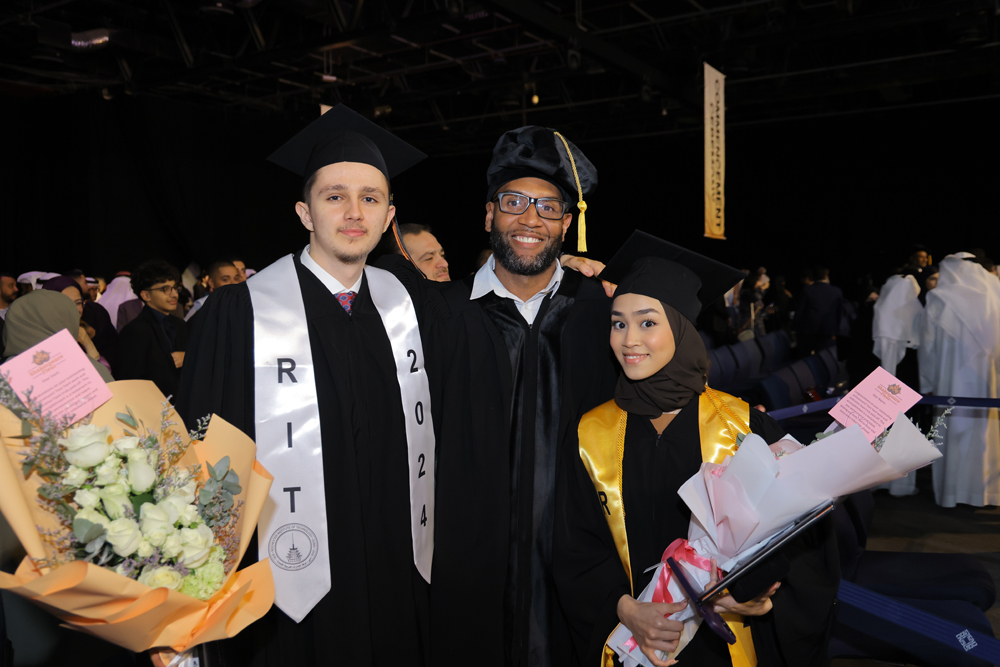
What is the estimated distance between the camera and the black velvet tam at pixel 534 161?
245 cm

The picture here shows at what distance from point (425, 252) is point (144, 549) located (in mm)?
3102

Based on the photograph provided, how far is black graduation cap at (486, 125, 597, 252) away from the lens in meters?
2.45

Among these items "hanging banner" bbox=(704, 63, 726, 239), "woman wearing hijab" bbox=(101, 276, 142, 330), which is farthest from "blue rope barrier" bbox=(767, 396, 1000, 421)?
"woman wearing hijab" bbox=(101, 276, 142, 330)

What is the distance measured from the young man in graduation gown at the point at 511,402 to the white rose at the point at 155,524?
1.21m

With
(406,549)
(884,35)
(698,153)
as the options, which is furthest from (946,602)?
(698,153)

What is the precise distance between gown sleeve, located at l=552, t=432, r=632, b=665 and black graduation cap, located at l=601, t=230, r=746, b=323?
1.55ft

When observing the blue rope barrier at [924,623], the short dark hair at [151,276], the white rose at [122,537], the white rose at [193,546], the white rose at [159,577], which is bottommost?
the blue rope barrier at [924,623]

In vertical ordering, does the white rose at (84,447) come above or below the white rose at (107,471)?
above

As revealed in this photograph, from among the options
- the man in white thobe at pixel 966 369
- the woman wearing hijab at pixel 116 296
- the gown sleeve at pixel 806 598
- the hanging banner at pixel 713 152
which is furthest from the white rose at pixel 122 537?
the hanging banner at pixel 713 152

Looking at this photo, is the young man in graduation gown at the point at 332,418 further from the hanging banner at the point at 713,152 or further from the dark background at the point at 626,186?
the dark background at the point at 626,186

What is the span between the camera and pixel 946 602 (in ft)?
9.00

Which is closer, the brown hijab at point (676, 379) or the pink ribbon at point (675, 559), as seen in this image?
the pink ribbon at point (675, 559)

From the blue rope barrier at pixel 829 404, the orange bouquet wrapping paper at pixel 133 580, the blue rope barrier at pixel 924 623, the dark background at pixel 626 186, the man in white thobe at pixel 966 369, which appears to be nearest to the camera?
the orange bouquet wrapping paper at pixel 133 580

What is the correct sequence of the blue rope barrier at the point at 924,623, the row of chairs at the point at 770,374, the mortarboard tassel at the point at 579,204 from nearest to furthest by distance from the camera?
the blue rope barrier at the point at 924,623 < the mortarboard tassel at the point at 579,204 < the row of chairs at the point at 770,374
